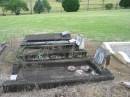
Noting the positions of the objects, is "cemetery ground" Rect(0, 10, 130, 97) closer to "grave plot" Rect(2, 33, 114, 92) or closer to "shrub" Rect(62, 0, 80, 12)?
"grave plot" Rect(2, 33, 114, 92)

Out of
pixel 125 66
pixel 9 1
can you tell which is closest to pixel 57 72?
pixel 125 66

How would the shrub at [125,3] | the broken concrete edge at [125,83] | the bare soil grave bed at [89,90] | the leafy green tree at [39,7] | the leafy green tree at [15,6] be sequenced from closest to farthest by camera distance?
the bare soil grave bed at [89,90] → the broken concrete edge at [125,83] → the leafy green tree at [15,6] → the leafy green tree at [39,7] → the shrub at [125,3]

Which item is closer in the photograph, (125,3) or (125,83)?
(125,83)

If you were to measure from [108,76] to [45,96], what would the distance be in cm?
122

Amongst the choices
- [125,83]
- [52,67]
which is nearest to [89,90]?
[125,83]

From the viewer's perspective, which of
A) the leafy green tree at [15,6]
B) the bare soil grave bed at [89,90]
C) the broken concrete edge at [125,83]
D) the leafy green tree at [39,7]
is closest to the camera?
the bare soil grave bed at [89,90]

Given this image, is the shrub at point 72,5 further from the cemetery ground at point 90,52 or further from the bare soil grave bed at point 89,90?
the bare soil grave bed at point 89,90

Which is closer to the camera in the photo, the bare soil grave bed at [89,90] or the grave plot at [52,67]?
the bare soil grave bed at [89,90]

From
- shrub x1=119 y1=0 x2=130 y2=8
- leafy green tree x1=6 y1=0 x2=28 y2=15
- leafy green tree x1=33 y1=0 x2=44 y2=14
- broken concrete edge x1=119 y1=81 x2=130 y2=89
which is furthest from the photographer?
shrub x1=119 y1=0 x2=130 y2=8

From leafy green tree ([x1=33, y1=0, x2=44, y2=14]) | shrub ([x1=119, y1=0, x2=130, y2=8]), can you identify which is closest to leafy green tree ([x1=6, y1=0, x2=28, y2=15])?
leafy green tree ([x1=33, y1=0, x2=44, y2=14])

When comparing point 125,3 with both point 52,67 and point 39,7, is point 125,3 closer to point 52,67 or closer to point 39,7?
point 39,7

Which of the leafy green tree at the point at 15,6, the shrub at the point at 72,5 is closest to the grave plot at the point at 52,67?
the shrub at the point at 72,5

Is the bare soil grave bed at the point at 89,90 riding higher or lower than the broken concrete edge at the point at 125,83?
lower

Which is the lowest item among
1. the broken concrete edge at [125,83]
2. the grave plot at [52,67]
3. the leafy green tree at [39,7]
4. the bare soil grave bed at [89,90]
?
the bare soil grave bed at [89,90]
